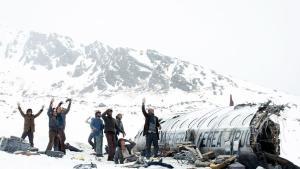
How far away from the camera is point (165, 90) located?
67.5m

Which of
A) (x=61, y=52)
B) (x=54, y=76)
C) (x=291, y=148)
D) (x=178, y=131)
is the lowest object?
(x=291, y=148)

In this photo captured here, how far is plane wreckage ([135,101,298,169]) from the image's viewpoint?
43.7ft

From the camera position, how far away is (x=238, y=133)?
45.3 feet

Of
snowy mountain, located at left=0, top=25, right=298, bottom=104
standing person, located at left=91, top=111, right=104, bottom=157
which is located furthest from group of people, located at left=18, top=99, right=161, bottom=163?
snowy mountain, located at left=0, top=25, right=298, bottom=104

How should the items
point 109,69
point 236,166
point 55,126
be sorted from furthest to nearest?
point 109,69 < point 55,126 < point 236,166

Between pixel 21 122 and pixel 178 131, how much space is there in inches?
748

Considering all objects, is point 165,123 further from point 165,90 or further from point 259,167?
point 165,90

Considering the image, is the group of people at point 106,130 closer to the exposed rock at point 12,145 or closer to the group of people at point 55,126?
the group of people at point 55,126

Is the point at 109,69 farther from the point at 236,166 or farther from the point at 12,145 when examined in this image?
the point at 236,166

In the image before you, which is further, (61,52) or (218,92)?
(61,52)

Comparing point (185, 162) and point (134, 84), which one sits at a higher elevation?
point (134, 84)

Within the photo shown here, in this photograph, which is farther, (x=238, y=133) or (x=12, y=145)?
(x=12, y=145)

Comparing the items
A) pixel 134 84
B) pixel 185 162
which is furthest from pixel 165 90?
pixel 185 162

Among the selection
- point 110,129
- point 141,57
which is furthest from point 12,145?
point 141,57
